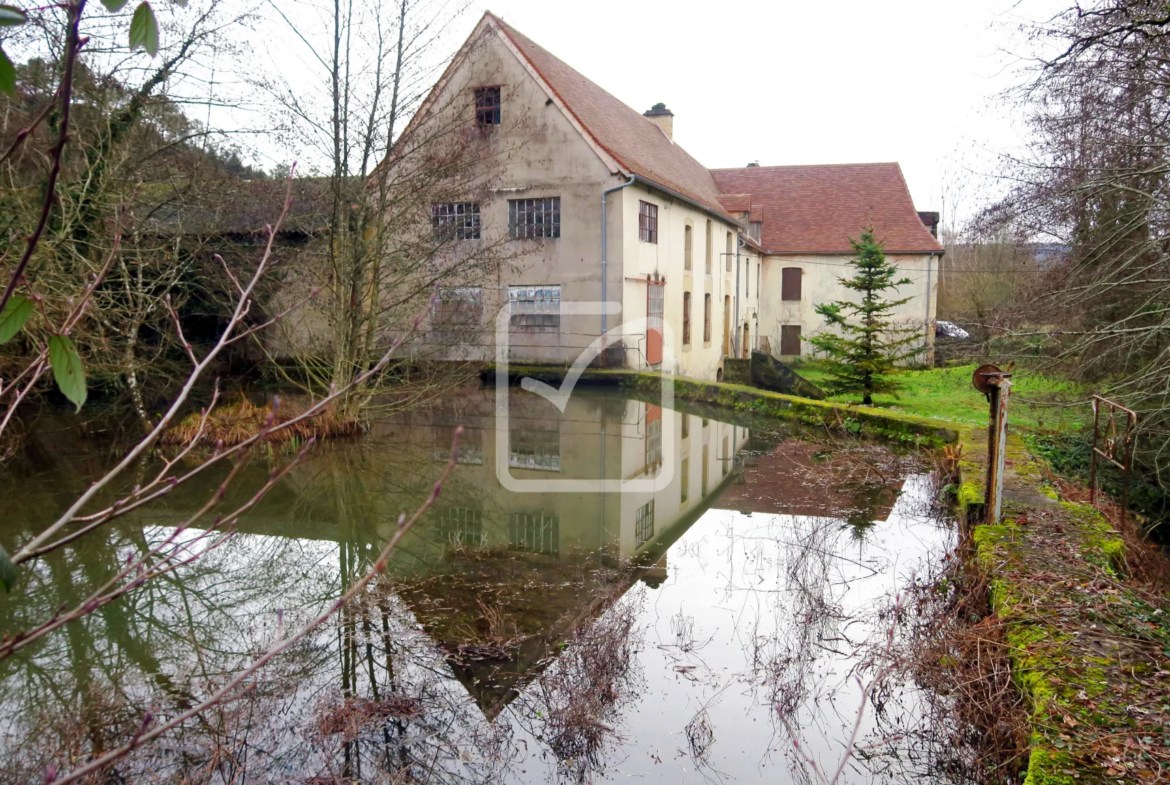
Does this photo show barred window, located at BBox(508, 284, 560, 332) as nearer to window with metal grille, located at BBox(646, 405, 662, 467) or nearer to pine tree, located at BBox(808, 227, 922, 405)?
window with metal grille, located at BBox(646, 405, 662, 467)

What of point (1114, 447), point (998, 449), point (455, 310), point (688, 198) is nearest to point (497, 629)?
point (998, 449)

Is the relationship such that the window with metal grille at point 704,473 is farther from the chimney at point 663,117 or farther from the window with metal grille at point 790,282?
the chimney at point 663,117

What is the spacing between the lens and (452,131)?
44.1ft

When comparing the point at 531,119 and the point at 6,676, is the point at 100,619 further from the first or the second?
the point at 531,119

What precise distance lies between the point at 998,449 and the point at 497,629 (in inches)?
165

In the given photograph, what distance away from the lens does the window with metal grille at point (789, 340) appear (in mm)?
32969

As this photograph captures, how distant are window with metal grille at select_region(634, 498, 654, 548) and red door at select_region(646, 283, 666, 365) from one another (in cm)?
1309

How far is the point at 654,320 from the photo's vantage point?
2339 cm

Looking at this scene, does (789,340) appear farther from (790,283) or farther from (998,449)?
(998,449)

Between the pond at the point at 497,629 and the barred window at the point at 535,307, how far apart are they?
11.0 metres

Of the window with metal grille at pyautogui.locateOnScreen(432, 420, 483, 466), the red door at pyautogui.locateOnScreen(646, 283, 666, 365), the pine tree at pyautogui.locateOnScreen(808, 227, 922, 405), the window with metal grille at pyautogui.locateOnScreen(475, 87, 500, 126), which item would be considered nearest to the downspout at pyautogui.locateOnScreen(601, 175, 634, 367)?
the red door at pyautogui.locateOnScreen(646, 283, 666, 365)

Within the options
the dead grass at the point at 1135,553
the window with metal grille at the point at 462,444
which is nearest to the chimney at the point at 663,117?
the window with metal grille at the point at 462,444

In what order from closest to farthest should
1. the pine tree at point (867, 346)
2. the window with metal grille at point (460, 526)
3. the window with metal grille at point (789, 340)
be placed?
the window with metal grille at point (460, 526) < the pine tree at point (867, 346) < the window with metal grille at point (789, 340)

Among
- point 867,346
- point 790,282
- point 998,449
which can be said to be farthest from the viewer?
point 790,282
